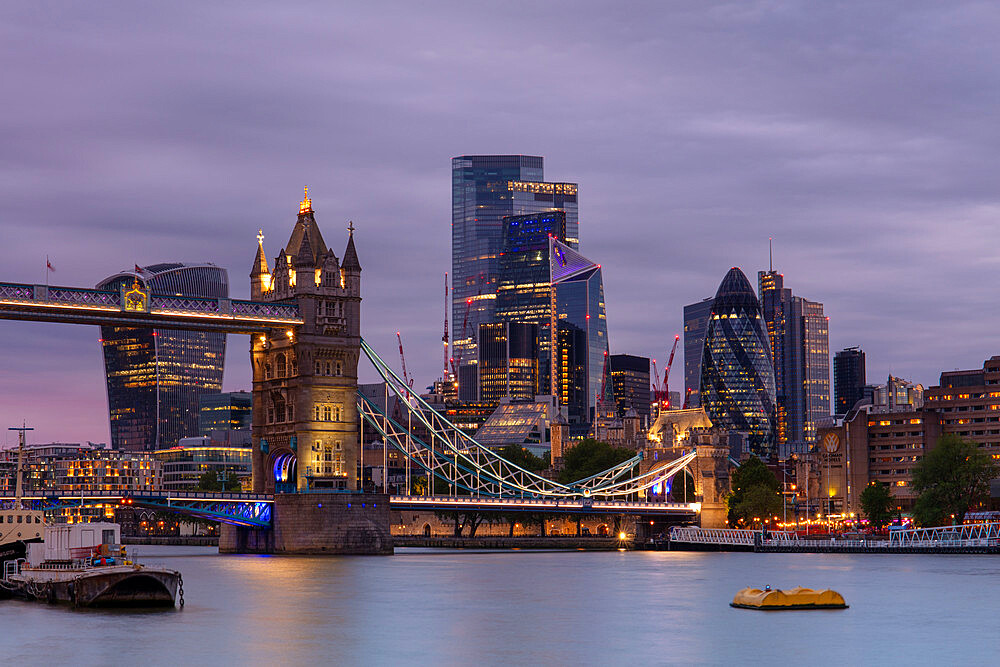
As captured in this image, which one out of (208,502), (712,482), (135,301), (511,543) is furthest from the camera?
(511,543)

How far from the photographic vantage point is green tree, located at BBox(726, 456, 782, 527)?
172 meters

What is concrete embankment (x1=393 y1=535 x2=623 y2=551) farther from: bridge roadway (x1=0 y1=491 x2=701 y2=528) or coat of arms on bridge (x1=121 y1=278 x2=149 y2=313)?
coat of arms on bridge (x1=121 y1=278 x2=149 y2=313)

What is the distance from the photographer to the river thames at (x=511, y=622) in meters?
53.1

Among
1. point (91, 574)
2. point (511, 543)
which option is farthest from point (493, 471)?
point (91, 574)

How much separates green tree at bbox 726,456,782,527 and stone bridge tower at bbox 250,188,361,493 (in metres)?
59.4

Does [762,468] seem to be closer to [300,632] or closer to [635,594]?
[635,594]

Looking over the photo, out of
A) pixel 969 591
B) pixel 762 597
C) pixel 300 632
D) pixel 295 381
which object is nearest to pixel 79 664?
pixel 300 632

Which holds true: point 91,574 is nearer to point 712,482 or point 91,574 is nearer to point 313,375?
point 313,375

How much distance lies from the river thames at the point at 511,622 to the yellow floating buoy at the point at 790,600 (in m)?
1.04

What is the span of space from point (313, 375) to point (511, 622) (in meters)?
66.6

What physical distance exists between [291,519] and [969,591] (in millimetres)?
59447

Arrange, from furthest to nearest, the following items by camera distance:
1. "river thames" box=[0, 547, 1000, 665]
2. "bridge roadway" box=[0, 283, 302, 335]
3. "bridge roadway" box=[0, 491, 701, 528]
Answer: "bridge roadway" box=[0, 491, 701, 528]
"bridge roadway" box=[0, 283, 302, 335]
"river thames" box=[0, 547, 1000, 665]

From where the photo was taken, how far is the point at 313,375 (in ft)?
422

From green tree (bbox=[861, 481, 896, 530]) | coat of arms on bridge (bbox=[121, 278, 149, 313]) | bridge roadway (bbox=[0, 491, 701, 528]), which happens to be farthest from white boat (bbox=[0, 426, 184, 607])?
green tree (bbox=[861, 481, 896, 530])
